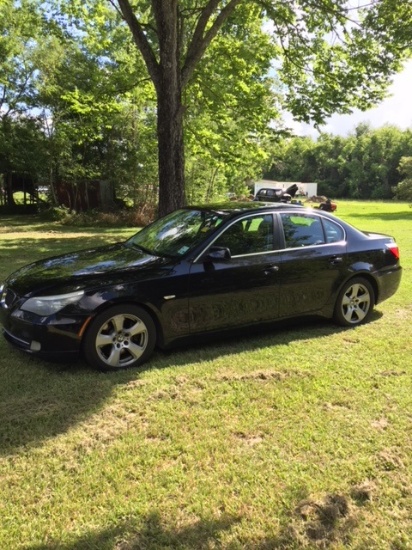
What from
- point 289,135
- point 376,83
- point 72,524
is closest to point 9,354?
point 72,524

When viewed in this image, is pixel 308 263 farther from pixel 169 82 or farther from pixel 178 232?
pixel 169 82

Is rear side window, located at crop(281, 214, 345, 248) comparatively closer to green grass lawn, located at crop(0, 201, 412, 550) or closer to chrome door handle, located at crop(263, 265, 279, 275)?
chrome door handle, located at crop(263, 265, 279, 275)

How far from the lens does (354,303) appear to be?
587 centimetres

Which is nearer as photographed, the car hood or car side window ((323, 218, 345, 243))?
the car hood

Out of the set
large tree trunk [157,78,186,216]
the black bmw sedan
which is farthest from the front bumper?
large tree trunk [157,78,186,216]

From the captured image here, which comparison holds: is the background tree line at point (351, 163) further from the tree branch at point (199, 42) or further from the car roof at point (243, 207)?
the car roof at point (243, 207)

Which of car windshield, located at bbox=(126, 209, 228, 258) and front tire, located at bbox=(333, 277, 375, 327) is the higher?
car windshield, located at bbox=(126, 209, 228, 258)

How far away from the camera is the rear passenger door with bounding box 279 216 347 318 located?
5293 millimetres

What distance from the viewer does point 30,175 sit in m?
26.0

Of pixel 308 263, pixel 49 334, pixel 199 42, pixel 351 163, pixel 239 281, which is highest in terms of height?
pixel 351 163

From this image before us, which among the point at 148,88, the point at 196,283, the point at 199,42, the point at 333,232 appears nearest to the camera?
the point at 196,283

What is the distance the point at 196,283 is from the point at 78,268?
1.24 m

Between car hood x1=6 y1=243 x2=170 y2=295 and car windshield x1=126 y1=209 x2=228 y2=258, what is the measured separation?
6.7 inches

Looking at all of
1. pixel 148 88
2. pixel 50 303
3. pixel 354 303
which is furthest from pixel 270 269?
pixel 148 88
